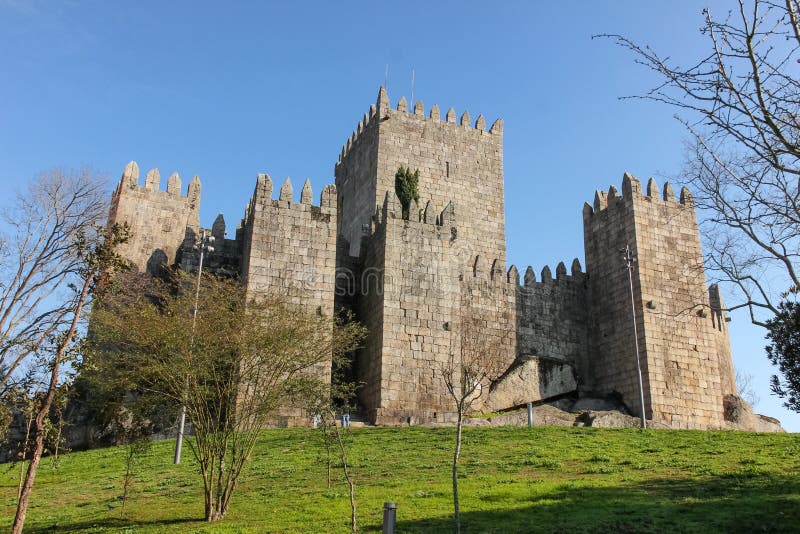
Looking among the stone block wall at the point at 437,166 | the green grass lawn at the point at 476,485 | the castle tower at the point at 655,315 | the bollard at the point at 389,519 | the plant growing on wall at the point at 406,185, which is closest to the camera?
the bollard at the point at 389,519

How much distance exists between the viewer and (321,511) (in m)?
13.4

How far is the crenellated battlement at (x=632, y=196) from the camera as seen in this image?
2903 centimetres

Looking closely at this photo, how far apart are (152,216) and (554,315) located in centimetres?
1559

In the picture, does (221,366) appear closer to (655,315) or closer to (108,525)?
(108,525)

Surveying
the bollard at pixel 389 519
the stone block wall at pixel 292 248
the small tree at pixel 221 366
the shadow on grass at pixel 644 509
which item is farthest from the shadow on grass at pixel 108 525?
the stone block wall at pixel 292 248

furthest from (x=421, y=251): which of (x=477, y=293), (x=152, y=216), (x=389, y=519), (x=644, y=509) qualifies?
(x=389, y=519)

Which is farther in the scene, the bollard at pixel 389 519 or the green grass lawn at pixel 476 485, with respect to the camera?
the green grass lawn at pixel 476 485

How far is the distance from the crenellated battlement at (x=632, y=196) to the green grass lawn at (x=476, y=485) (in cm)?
1039

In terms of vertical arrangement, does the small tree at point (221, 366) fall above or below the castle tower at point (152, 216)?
below

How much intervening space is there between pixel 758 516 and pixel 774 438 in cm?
947

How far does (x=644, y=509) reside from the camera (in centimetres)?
1266

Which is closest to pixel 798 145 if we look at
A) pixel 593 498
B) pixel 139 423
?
pixel 593 498

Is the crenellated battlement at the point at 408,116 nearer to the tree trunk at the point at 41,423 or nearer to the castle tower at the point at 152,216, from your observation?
the castle tower at the point at 152,216

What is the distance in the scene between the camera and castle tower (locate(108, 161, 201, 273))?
27656 millimetres
